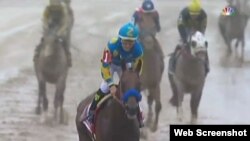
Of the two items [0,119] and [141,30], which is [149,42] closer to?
[141,30]

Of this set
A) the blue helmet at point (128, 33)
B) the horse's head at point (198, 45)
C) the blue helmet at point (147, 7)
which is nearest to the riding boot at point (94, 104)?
the blue helmet at point (128, 33)

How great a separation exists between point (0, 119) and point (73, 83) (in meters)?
4.44

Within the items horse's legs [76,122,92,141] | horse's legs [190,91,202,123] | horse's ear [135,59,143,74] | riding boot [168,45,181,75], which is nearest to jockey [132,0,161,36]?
riding boot [168,45,181,75]

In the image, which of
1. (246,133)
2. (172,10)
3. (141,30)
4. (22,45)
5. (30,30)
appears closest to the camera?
(246,133)

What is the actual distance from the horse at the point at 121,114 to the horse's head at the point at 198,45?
3.72m

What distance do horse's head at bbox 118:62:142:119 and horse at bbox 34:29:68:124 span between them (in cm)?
653

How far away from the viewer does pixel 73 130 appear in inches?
566

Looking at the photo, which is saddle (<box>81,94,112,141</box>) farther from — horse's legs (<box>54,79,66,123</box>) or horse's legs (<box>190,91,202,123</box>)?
horse's legs (<box>54,79,66,123</box>)

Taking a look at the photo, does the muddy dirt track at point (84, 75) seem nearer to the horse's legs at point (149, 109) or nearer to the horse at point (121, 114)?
the horse's legs at point (149, 109)

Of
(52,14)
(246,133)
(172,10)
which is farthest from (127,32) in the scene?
(172,10)

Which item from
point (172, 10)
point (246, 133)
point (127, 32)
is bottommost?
point (172, 10)

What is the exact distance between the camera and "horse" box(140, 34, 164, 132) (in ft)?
46.7

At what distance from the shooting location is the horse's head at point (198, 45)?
42.2 ft

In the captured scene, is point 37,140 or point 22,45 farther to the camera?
point 22,45
